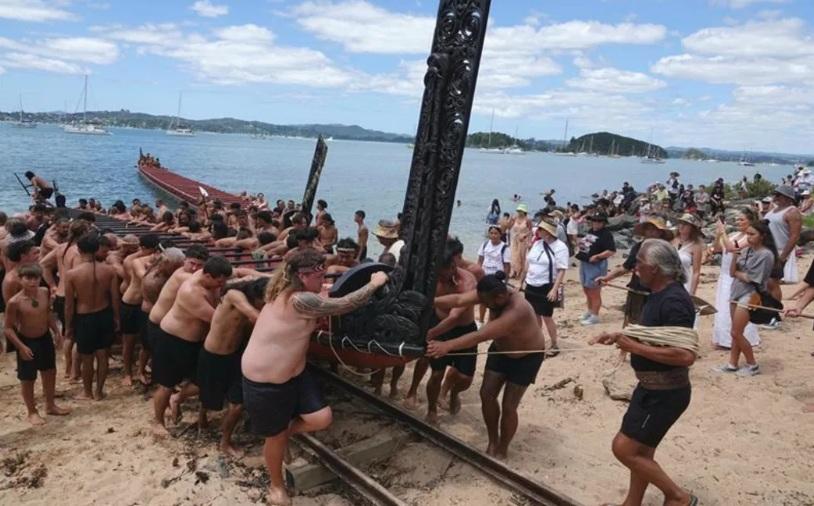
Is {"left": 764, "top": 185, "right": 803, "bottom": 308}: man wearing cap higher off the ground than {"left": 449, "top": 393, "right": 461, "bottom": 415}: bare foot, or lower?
higher

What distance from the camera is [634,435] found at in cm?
393

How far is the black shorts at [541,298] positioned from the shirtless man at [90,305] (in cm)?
484

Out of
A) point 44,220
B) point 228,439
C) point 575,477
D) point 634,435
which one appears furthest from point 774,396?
point 44,220

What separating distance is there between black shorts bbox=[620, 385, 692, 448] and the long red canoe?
22.0 meters

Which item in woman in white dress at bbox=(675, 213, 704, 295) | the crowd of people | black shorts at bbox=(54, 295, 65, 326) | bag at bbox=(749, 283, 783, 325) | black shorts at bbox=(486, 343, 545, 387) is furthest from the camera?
black shorts at bbox=(54, 295, 65, 326)

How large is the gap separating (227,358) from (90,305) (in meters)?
2.03

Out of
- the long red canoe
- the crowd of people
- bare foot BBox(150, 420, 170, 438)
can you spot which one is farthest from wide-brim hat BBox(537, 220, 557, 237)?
the long red canoe

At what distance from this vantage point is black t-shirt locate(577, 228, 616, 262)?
28.9 ft

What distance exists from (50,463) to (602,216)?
24.3ft

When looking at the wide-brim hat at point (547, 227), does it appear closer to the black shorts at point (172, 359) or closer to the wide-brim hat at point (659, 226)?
the wide-brim hat at point (659, 226)

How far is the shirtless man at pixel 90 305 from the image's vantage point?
6.21m

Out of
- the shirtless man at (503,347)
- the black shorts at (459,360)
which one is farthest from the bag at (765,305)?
the black shorts at (459,360)

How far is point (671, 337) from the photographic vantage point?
369 cm

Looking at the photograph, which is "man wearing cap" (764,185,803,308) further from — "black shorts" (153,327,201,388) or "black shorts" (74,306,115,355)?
"black shorts" (74,306,115,355)
